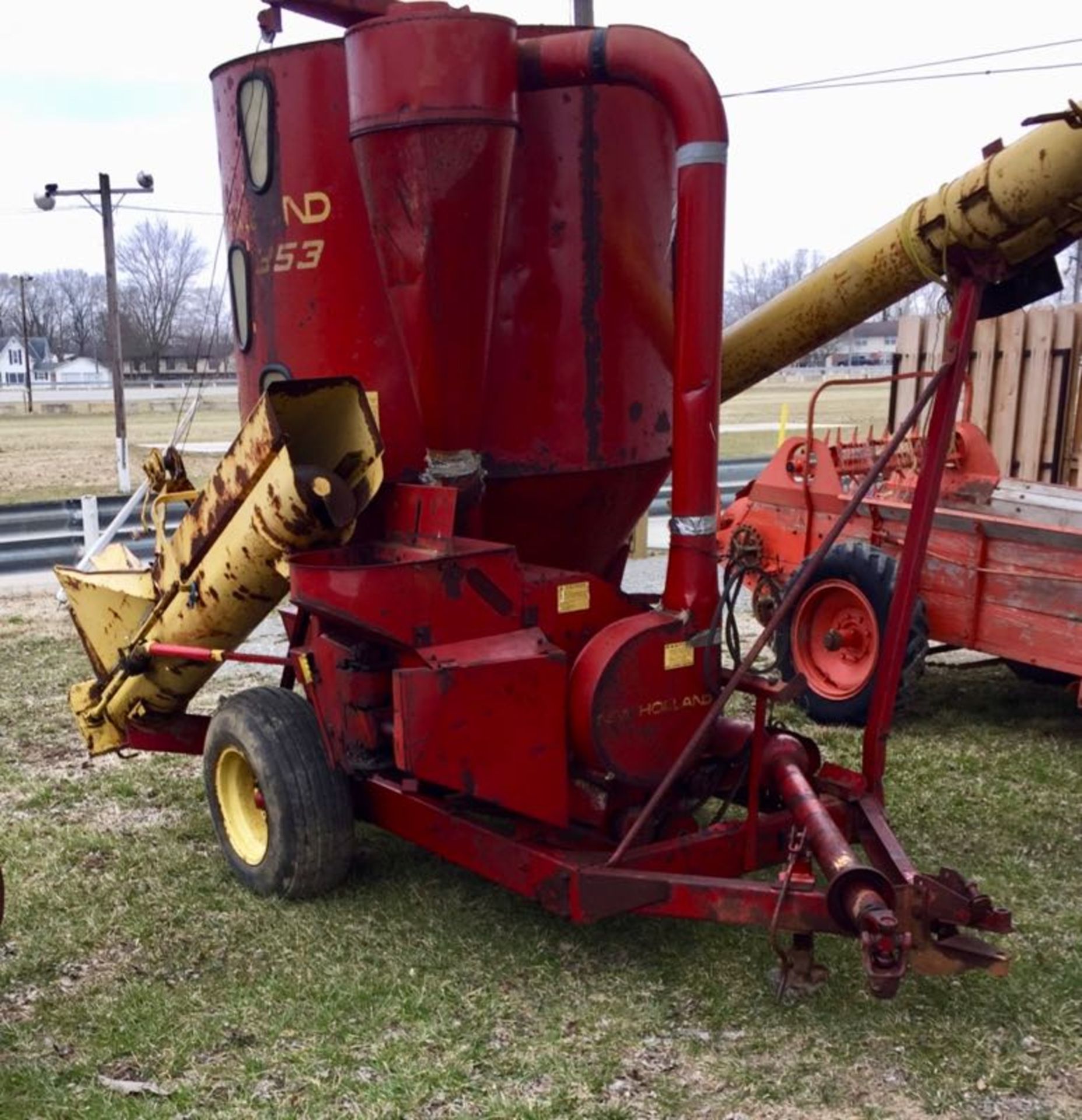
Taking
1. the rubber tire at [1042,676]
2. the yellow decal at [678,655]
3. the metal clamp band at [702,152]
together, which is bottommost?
the rubber tire at [1042,676]

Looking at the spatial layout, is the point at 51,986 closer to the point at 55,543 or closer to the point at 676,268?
the point at 676,268

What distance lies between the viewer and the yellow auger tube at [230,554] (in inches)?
163

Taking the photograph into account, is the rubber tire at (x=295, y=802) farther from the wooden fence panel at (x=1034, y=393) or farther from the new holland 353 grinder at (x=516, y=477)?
the wooden fence panel at (x=1034, y=393)

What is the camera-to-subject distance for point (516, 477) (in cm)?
438

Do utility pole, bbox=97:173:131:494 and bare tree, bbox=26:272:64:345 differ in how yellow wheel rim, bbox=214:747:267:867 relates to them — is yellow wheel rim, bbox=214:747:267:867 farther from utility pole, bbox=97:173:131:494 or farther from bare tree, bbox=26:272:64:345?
bare tree, bbox=26:272:64:345

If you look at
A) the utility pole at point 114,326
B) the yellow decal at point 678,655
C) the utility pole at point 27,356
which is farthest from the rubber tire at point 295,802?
the utility pole at point 27,356

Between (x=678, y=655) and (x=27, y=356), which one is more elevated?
(x=678, y=655)

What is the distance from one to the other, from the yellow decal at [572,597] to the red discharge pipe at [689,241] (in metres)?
0.28

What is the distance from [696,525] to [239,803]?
6.69 ft

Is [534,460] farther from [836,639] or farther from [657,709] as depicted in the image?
[836,639]

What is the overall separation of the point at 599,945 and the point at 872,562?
9.49 ft

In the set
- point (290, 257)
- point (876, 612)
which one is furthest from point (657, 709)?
point (876, 612)

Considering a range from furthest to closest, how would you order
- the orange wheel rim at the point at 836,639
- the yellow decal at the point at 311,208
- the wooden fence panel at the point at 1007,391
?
the wooden fence panel at the point at 1007,391
the orange wheel rim at the point at 836,639
the yellow decal at the point at 311,208

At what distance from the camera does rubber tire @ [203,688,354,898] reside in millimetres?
4371
